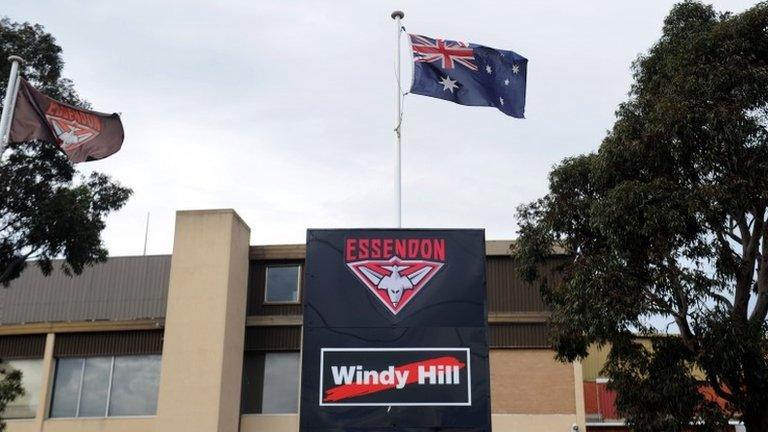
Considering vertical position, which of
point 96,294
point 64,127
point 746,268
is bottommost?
point 746,268

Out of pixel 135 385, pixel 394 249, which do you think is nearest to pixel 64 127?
Result: pixel 394 249

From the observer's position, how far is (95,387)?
26.1 meters

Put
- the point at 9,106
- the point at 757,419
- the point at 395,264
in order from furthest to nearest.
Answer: the point at 757,419 < the point at 9,106 < the point at 395,264

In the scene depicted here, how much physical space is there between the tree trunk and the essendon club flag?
14671 mm

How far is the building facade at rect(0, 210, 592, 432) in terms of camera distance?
24672 mm

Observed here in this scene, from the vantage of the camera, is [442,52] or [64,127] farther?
[442,52]

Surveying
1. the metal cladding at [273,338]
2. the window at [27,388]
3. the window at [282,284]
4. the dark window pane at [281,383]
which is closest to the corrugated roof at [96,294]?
the window at [27,388]

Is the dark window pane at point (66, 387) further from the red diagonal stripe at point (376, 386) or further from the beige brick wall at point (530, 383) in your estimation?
the red diagonal stripe at point (376, 386)

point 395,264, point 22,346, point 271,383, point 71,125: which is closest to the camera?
point 395,264

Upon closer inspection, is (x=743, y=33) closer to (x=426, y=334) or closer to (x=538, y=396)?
(x=426, y=334)

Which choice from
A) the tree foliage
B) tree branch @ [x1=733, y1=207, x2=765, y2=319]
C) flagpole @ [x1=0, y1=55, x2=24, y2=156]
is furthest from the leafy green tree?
tree branch @ [x1=733, y1=207, x2=765, y2=319]

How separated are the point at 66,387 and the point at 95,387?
3.30ft

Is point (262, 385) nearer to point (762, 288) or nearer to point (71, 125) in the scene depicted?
point (71, 125)

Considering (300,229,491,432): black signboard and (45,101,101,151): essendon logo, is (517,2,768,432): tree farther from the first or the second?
(45,101,101,151): essendon logo
